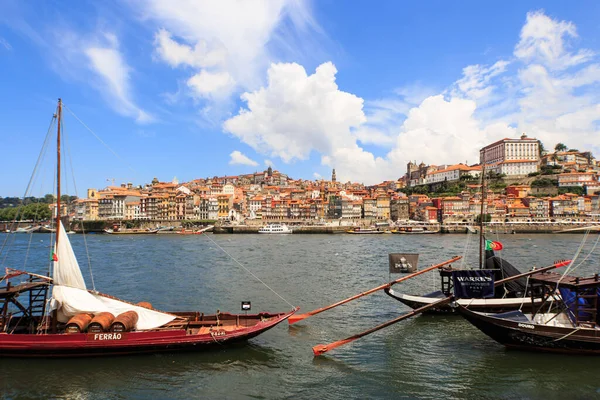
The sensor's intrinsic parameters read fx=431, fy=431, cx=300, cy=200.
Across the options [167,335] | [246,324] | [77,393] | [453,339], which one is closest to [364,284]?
[453,339]

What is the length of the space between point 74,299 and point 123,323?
5.53 ft

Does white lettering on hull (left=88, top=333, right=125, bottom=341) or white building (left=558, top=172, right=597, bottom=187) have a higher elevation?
white building (left=558, top=172, right=597, bottom=187)

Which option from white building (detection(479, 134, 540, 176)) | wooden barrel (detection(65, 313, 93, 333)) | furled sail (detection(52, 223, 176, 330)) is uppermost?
white building (detection(479, 134, 540, 176))

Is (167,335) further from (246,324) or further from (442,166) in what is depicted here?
(442,166)

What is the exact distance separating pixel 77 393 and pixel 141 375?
4.82ft

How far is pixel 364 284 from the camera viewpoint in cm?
2492

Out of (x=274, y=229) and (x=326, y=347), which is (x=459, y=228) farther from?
(x=326, y=347)

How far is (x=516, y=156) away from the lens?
128 meters

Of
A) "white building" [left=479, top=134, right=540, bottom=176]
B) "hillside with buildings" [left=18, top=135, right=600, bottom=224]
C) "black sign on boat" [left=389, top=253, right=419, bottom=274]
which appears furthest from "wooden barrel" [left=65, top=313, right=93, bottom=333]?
"white building" [left=479, top=134, right=540, bottom=176]

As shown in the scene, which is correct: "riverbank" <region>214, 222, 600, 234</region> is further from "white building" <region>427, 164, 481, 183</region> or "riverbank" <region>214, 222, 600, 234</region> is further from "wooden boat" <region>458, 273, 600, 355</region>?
"wooden boat" <region>458, 273, 600, 355</region>

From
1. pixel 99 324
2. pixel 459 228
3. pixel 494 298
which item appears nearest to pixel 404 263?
pixel 494 298

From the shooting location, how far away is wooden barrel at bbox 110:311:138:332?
1184 centimetres

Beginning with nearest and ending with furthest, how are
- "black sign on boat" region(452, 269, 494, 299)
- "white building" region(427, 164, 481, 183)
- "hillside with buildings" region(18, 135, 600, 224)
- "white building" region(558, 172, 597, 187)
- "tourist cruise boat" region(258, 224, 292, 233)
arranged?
1. "black sign on boat" region(452, 269, 494, 299)
2. "tourist cruise boat" region(258, 224, 292, 233)
3. "hillside with buildings" region(18, 135, 600, 224)
4. "white building" region(558, 172, 597, 187)
5. "white building" region(427, 164, 481, 183)

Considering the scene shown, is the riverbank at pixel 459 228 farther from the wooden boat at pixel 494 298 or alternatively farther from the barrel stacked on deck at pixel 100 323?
the barrel stacked on deck at pixel 100 323
